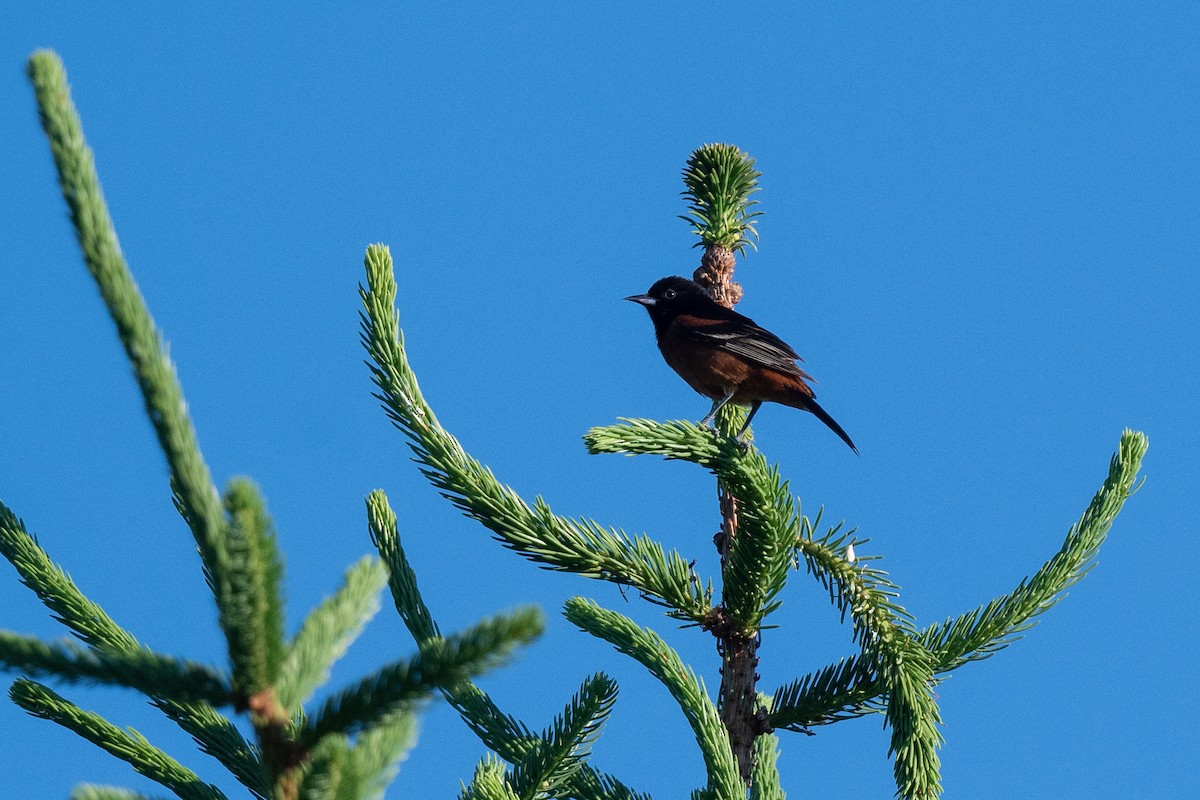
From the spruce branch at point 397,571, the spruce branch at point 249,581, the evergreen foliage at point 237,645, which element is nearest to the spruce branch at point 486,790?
the evergreen foliage at point 237,645

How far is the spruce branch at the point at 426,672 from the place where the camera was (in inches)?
51.3

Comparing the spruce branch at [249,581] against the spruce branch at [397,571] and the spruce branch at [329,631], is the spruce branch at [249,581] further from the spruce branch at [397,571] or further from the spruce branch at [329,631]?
the spruce branch at [397,571]

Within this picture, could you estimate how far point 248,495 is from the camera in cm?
126

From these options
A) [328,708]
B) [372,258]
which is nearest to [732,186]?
[372,258]

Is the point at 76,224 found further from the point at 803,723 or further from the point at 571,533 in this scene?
the point at 803,723

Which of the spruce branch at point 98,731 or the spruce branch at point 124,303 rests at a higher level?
the spruce branch at point 124,303

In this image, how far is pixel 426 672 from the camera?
1.34 meters

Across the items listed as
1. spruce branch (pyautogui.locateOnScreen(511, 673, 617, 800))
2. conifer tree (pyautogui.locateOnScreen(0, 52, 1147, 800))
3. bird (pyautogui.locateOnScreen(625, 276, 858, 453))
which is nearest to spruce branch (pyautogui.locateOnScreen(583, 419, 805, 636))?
conifer tree (pyautogui.locateOnScreen(0, 52, 1147, 800))

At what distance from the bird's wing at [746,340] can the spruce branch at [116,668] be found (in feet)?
14.5

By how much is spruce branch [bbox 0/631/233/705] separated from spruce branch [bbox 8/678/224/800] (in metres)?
1.18

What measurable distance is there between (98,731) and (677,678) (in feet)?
4.30

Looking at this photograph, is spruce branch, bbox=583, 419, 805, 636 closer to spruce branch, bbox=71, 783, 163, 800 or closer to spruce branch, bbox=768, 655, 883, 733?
spruce branch, bbox=768, 655, 883, 733

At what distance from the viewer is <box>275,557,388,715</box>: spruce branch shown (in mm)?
1574

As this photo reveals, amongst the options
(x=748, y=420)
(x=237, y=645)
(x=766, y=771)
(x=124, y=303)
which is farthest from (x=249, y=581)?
(x=748, y=420)
